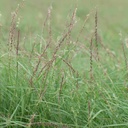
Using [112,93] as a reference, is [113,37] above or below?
above

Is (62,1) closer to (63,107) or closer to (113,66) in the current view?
(113,66)

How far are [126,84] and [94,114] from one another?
633 millimetres

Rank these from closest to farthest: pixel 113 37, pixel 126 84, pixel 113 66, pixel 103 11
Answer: pixel 126 84 < pixel 113 66 < pixel 113 37 < pixel 103 11

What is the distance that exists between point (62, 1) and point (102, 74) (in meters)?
8.68

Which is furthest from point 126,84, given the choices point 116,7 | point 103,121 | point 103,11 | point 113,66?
point 116,7

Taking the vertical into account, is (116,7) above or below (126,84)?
above

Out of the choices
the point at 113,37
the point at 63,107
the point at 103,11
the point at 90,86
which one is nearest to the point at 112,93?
the point at 90,86

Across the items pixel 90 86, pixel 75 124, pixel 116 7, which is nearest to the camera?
pixel 75 124

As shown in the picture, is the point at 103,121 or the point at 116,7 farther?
the point at 116,7

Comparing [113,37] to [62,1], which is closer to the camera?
[113,37]

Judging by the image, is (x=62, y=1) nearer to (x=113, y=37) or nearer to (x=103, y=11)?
(x=103, y=11)

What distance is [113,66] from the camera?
508 centimetres

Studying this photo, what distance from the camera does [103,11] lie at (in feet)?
37.6

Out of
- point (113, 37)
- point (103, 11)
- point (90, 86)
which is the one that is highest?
point (103, 11)
